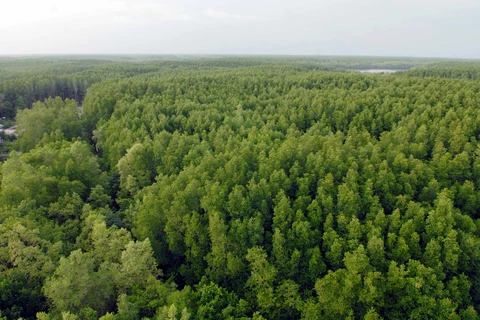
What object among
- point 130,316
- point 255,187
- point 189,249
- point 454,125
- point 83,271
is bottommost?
point 189,249

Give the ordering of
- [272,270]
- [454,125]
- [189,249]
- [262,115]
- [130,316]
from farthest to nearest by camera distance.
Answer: [262,115] < [454,125] < [189,249] < [272,270] < [130,316]

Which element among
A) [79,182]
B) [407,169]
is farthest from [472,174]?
[79,182]

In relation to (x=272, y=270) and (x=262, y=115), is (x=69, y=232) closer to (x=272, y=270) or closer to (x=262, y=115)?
(x=272, y=270)

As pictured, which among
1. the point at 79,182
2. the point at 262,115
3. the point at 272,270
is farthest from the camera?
the point at 262,115

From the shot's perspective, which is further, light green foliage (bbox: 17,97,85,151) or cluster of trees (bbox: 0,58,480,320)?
light green foliage (bbox: 17,97,85,151)

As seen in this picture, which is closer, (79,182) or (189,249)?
(189,249)

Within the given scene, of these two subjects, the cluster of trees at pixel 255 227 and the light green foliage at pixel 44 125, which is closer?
the cluster of trees at pixel 255 227

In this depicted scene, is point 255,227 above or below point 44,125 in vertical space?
below

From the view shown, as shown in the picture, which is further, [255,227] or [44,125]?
[44,125]
